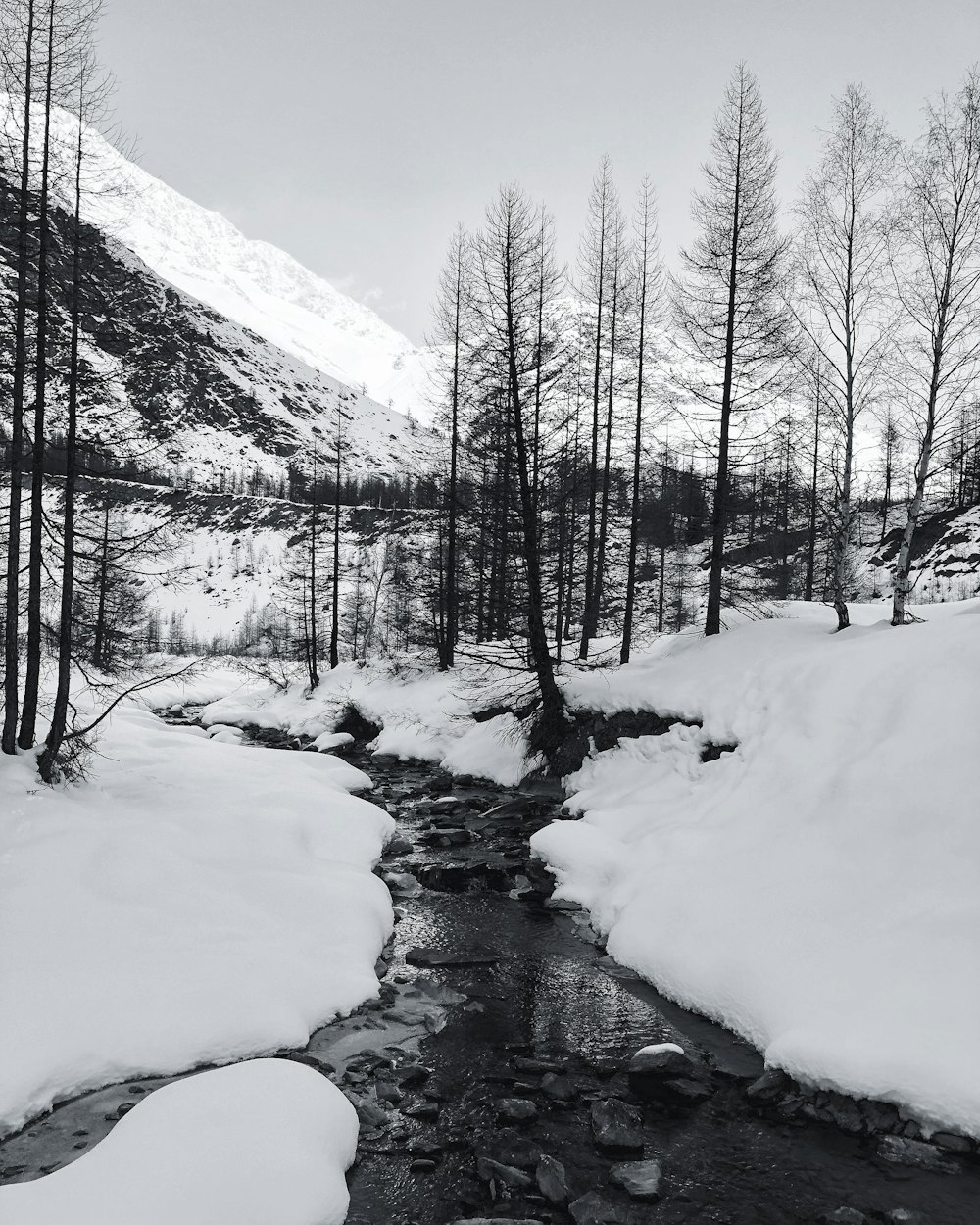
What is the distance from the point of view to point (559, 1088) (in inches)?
249

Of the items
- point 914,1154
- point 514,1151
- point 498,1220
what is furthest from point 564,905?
point 498,1220

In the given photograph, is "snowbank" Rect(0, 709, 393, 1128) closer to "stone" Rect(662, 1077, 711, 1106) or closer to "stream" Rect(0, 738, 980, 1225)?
"stream" Rect(0, 738, 980, 1225)

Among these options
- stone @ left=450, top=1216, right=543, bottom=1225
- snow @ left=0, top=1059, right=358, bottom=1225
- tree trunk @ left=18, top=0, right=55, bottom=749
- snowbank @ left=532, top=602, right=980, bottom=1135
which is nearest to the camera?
snow @ left=0, top=1059, right=358, bottom=1225

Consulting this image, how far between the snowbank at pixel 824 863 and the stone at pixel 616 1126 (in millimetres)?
1577

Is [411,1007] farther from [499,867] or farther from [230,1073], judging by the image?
[499,867]

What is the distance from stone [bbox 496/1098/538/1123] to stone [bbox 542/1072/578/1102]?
250mm

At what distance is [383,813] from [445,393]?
48.6 ft

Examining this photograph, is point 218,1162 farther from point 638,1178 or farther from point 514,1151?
point 638,1178

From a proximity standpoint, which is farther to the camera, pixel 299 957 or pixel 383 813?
pixel 383 813

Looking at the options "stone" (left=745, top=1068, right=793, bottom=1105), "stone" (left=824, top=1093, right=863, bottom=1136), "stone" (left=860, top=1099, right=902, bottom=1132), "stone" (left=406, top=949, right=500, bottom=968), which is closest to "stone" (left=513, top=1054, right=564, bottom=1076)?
"stone" (left=745, top=1068, right=793, bottom=1105)

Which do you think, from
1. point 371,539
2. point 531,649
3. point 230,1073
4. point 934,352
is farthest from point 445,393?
point 371,539

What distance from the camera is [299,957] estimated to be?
25.9ft

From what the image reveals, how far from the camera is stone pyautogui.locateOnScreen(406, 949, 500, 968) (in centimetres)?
882

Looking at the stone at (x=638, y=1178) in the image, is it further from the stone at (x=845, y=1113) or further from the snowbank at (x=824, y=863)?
the snowbank at (x=824, y=863)
